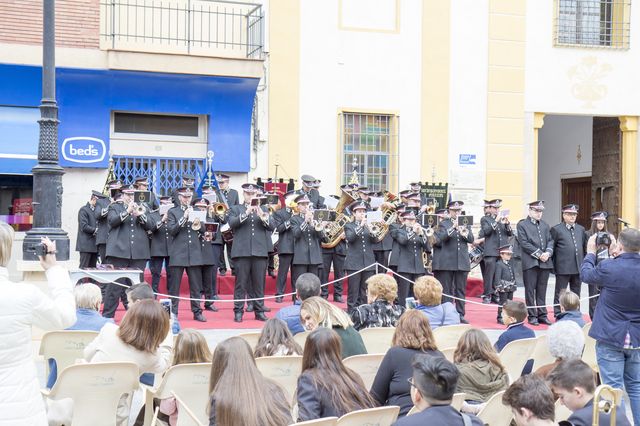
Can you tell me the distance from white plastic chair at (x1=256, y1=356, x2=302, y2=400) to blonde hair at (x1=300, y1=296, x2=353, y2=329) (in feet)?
1.75

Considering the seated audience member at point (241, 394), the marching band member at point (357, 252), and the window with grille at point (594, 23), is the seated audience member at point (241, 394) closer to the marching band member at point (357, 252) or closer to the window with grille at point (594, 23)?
the marching band member at point (357, 252)

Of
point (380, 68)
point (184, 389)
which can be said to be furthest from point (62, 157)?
point (184, 389)

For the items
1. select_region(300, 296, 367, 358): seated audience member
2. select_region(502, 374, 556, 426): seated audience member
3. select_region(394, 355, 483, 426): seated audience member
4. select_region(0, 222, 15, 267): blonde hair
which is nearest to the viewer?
select_region(0, 222, 15, 267): blonde hair

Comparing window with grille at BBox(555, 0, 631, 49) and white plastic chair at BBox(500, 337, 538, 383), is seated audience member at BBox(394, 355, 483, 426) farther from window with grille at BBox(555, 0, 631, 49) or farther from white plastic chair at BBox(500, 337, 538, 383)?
window with grille at BBox(555, 0, 631, 49)

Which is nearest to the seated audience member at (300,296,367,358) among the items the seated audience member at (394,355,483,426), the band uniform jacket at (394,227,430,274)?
the seated audience member at (394,355,483,426)

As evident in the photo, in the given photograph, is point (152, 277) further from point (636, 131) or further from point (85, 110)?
point (636, 131)

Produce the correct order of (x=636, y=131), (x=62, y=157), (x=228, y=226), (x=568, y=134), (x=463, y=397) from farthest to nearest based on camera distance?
(x=568, y=134), (x=636, y=131), (x=62, y=157), (x=228, y=226), (x=463, y=397)

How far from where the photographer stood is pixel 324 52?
53.7 feet

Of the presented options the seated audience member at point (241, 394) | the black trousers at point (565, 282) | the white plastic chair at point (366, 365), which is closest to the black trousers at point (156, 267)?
the black trousers at point (565, 282)

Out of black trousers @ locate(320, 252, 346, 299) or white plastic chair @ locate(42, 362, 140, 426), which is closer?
white plastic chair @ locate(42, 362, 140, 426)

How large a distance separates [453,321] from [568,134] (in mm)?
14924

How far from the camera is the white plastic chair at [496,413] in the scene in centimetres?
475

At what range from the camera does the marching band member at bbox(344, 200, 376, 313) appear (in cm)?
1199

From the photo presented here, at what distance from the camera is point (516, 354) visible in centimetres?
650
